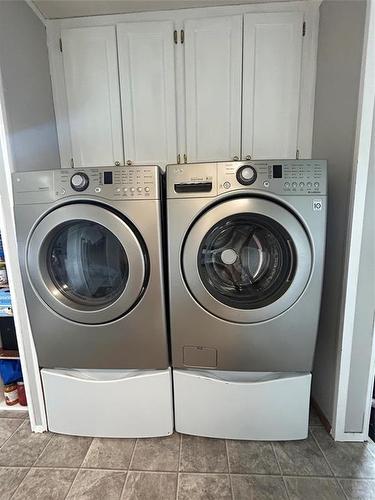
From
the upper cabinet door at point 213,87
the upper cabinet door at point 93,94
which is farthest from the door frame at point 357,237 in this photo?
the upper cabinet door at point 93,94

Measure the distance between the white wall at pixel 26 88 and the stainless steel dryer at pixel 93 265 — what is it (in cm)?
26

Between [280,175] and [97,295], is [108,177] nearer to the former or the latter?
[97,295]

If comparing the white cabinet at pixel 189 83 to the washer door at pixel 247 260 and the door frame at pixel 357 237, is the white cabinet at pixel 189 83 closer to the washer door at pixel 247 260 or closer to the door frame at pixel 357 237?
the door frame at pixel 357 237

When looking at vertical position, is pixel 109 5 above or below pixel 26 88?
above

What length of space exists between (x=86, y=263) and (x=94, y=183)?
0.34 meters

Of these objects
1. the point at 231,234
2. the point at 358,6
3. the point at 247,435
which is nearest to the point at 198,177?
the point at 231,234

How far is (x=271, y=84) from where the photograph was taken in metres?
1.31

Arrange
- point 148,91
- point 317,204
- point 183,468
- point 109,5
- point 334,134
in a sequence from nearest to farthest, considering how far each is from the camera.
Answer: point 317,204 < point 183,468 < point 334,134 < point 109,5 < point 148,91

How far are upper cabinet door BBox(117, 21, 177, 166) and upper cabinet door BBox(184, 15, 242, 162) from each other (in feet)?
0.32

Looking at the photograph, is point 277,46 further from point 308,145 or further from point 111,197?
point 111,197

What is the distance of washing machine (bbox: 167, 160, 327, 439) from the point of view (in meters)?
0.92

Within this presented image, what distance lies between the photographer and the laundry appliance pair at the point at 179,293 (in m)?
0.93

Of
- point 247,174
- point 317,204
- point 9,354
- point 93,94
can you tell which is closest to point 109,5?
point 93,94

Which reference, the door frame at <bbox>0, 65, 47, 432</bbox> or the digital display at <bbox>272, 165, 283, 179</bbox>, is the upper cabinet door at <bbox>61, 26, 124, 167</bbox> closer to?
the door frame at <bbox>0, 65, 47, 432</bbox>
